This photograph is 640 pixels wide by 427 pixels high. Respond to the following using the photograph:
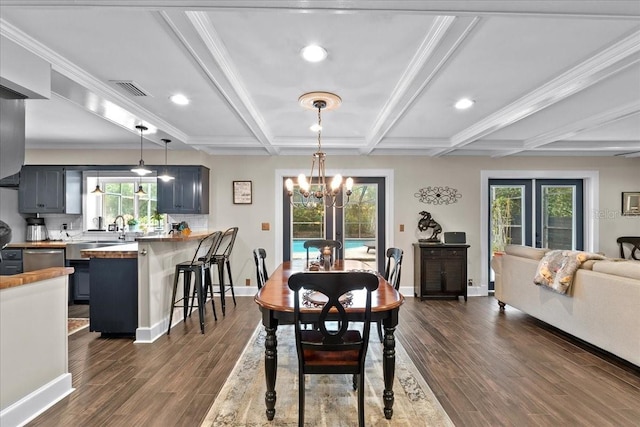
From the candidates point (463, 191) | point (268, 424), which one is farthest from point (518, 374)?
point (463, 191)

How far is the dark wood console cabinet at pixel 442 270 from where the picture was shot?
5203 millimetres

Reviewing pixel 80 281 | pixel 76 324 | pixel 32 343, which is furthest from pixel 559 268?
pixel 80 281

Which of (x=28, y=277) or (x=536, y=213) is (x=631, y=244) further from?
(x=28, y=277)

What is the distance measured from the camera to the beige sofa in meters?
2.72

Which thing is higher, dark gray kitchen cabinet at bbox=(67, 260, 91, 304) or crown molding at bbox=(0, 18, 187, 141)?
crown molding at bbox=(0, 18, 187, 141)

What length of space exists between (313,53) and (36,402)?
295cm

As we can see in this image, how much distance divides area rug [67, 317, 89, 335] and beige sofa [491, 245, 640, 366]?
5234mm

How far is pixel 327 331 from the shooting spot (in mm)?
2033

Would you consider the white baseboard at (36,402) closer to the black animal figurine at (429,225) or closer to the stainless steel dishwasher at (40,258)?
the stainless steel dishwasher at (40,258)

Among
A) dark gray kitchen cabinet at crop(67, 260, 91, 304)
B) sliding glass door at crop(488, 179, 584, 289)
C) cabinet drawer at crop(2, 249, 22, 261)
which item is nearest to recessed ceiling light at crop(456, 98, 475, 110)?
sliding glass door at crop(488, 179, 584, 289)

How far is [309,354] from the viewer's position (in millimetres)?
2078

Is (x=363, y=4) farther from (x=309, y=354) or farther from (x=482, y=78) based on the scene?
(x=309, y=354)

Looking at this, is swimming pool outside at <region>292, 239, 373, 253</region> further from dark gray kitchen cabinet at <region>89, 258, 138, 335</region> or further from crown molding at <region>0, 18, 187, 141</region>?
crown molding at <region>0, 18, 187, 141</region>

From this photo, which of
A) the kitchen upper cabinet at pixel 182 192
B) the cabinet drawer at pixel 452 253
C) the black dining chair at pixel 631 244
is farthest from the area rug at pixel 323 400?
the black dining chair at pixel 631 244
